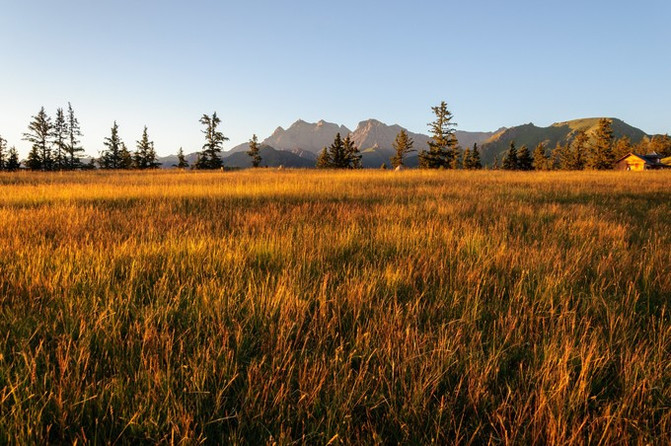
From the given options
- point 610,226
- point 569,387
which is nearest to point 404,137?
point 610,226

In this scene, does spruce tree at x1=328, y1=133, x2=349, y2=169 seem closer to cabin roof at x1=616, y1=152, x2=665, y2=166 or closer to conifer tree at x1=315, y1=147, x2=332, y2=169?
conifer tree at x1=315, y1=147, x2=332, y2=169

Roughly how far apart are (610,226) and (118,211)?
887cm

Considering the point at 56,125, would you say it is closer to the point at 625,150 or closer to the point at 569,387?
the point at 569,387

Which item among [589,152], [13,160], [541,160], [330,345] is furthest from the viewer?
[541,160]

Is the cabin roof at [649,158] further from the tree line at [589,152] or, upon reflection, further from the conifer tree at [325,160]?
the conifer tree at [325,160]

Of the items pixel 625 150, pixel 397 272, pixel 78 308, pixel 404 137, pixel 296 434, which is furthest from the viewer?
pixel 625 150

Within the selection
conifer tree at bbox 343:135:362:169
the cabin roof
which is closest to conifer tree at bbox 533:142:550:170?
the cabin roof

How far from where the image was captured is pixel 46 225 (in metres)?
4.59

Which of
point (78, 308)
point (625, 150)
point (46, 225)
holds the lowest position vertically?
point (78, 308)

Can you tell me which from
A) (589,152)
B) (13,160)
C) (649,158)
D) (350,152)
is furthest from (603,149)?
(13,160)

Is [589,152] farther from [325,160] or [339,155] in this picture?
[325,160]

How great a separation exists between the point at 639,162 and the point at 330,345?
97.6 meters

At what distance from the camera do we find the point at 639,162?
69.0m

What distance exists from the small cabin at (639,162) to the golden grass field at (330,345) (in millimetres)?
92946
